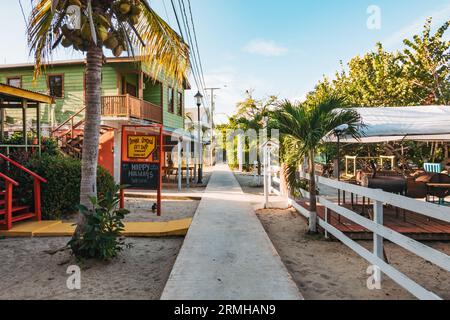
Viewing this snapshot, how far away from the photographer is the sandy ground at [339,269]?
355 centimetres

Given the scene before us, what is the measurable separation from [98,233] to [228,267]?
2.00 meters

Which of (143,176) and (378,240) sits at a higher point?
(143,176)

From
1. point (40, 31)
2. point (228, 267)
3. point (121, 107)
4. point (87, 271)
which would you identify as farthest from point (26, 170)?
point (121, 107)

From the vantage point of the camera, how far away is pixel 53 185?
23.2 ft

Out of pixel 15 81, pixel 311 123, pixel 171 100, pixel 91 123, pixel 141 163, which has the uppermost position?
pixel 15 81

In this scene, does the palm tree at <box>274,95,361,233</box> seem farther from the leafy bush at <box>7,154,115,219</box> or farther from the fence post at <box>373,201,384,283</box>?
the leafy bush at <box>7,154,115,219</box>

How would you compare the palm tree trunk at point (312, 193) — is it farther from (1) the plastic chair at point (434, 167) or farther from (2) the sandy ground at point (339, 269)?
(1) the plastic chair at point (434, 167)

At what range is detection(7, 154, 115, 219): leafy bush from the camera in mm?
6996

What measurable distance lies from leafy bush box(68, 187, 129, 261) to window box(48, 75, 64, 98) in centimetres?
1523

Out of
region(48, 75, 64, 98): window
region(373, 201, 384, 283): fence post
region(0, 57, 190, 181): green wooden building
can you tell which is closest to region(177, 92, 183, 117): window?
region(0, 57, 190, 181): green wooden building

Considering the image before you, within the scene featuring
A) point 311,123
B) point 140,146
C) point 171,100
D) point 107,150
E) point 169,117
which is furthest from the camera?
point 171,100

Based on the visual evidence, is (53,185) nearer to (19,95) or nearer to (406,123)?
(19,95)

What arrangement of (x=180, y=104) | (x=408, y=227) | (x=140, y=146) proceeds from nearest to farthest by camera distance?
(x=408, y=227), (x=140, y=146), (x=180, y=104)

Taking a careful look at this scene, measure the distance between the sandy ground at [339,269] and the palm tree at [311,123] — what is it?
2.63ft
